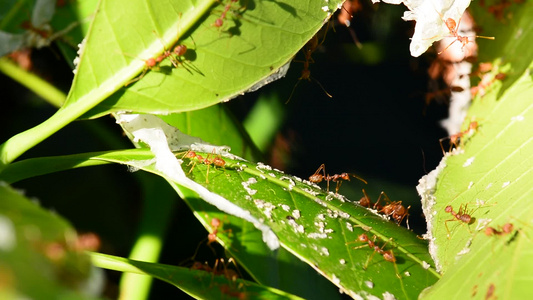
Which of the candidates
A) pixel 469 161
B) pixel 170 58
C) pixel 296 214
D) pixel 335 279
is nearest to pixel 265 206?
pixel 296 214

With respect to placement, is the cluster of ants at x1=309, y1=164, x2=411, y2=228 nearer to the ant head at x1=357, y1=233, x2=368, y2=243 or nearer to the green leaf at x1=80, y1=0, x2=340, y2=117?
the ant head at x1=357, y1=233, x2=368, y2=243

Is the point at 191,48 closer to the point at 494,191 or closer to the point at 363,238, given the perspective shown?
the point at 363,238

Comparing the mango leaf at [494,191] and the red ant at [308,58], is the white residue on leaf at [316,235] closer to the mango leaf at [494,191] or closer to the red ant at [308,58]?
the mango leaf at [494,191]

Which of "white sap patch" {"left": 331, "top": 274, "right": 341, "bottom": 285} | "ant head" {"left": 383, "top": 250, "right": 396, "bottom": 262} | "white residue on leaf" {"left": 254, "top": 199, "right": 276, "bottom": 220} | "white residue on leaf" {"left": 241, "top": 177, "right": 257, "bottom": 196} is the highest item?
"white residue on leaf" {"left": 241, "top": 177, "right": 257, "bottom": 196}

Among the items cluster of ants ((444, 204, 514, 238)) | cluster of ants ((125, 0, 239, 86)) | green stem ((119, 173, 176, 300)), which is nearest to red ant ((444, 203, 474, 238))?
cluster of ants ((444, 204, 514, 238))

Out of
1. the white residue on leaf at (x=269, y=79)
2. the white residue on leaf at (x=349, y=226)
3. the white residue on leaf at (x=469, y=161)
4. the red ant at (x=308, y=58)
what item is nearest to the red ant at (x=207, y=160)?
the white residue on leaf at (x=269, y=79)
